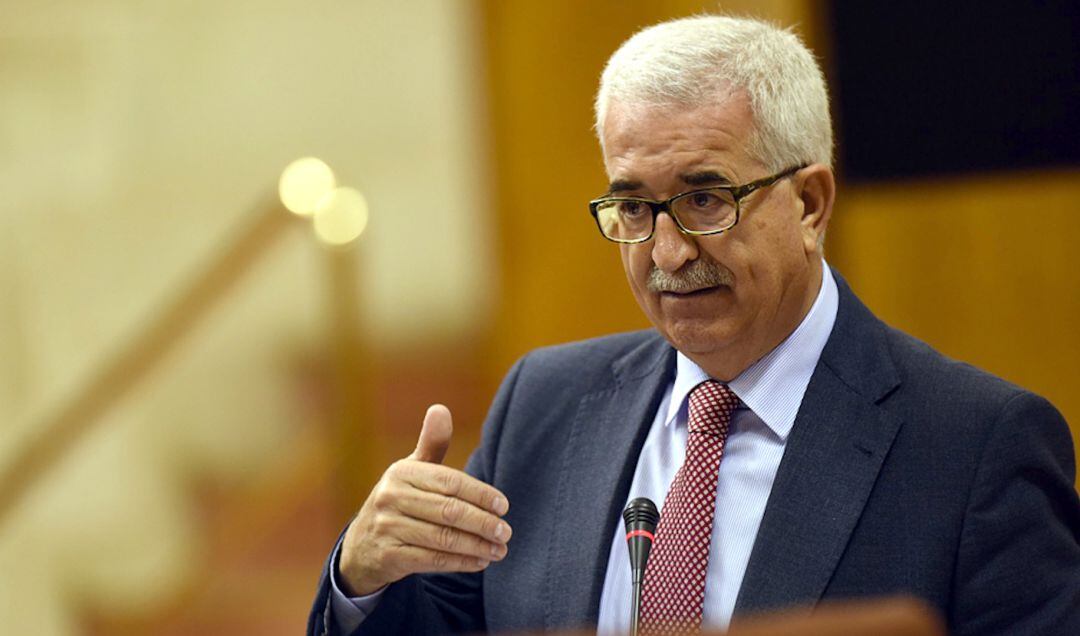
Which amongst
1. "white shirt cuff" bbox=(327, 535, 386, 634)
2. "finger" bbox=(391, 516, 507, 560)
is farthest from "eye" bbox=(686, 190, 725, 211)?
"white shirt cuff" bbox=(327, 535, 386, 634)

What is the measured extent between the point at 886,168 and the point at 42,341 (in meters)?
2.95

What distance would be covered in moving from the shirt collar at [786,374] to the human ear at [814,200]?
0.31 feet

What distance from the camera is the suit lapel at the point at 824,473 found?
1710 mm

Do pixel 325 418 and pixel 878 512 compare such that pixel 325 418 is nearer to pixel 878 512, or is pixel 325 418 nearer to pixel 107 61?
pixel 107 61

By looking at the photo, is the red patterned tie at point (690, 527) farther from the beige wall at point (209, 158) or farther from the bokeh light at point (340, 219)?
the beige wall at point (209, 158)

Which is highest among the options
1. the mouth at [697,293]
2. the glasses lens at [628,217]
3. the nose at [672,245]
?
the glasses lens at [628,217]

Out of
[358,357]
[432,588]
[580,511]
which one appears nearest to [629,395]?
[580,511]

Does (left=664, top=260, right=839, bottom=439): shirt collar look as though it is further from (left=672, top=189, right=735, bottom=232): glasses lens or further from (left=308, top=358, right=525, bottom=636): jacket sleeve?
(left=308, top=358, right=525, bottom=636): jacket sleeve

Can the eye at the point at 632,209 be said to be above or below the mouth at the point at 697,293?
above

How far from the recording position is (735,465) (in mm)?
1848

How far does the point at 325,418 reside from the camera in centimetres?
435

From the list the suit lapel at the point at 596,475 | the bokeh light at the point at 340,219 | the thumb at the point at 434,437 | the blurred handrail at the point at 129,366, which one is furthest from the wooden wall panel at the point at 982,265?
the thumb at the point at 434,437

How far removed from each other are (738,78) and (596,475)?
23.6 inches

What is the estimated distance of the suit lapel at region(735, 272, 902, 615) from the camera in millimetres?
1710
